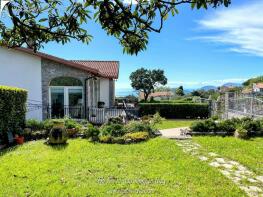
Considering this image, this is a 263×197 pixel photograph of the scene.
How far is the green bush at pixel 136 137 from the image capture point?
11836 mm

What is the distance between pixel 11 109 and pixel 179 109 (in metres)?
16.5

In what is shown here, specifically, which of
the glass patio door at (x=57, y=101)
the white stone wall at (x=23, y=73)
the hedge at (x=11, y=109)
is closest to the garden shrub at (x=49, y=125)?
the hedge at (x=11, y=109)

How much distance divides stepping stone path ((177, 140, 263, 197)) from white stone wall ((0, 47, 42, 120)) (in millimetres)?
11715

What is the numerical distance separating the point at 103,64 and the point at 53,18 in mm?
26419

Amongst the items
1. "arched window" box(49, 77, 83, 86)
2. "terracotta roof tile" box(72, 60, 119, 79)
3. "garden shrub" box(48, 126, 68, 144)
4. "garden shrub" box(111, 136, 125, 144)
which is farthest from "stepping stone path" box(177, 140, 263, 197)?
"terracotta roof tile" box(72, 60, 119, 79)

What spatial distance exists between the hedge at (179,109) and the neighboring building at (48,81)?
263 inches

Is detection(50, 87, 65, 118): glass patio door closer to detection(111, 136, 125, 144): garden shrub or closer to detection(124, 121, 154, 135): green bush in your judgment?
detection(124, 121, 154, 135): green bush

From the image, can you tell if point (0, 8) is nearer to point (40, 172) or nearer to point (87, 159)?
point (40, 172)

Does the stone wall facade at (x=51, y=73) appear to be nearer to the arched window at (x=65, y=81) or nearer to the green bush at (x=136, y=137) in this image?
the arched window at (x=65, y=81)

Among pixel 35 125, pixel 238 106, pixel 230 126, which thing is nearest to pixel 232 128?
pixel 230 126

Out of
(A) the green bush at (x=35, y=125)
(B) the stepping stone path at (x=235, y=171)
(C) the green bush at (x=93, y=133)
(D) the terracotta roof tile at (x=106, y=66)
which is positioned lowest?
(B) the stepping stone path at (x=235, y=171)

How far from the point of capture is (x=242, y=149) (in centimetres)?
1039

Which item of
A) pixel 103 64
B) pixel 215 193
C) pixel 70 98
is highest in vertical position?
pixel 103 64

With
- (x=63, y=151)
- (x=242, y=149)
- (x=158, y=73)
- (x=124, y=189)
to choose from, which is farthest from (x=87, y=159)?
(x=158, y=73)
